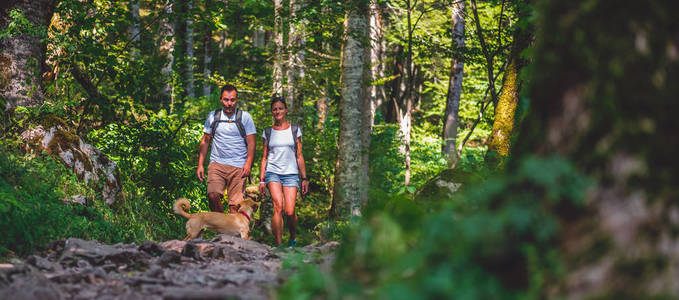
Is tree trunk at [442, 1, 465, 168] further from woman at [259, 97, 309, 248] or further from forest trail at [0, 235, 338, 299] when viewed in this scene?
forest trail at [0, 235, 338, 299]

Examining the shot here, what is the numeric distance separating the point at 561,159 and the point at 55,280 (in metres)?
3.27

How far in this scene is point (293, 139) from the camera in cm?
753

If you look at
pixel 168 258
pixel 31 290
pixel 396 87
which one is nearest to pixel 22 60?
pixel 168 258

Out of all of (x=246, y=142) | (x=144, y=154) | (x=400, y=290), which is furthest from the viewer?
(x=144, y=154)

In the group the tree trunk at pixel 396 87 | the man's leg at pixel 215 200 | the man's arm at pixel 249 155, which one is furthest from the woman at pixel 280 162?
the tree trunk at pixel 396 87

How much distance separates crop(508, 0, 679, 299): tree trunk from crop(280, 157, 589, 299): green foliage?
7cm

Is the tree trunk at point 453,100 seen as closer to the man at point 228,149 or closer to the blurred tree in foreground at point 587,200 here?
the man at point 228,149

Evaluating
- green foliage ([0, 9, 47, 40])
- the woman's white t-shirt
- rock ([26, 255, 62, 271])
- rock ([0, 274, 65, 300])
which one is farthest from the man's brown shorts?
rock ([0, 274, 65, 300])

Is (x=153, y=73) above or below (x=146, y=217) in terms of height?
above

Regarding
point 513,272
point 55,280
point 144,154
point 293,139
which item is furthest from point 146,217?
point 513,272

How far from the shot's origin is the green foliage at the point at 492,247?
1934 mm

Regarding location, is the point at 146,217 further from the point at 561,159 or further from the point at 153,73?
the point at 561,159

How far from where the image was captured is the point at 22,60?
756 centimetres

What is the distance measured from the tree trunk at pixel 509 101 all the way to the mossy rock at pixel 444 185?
0.78 m
